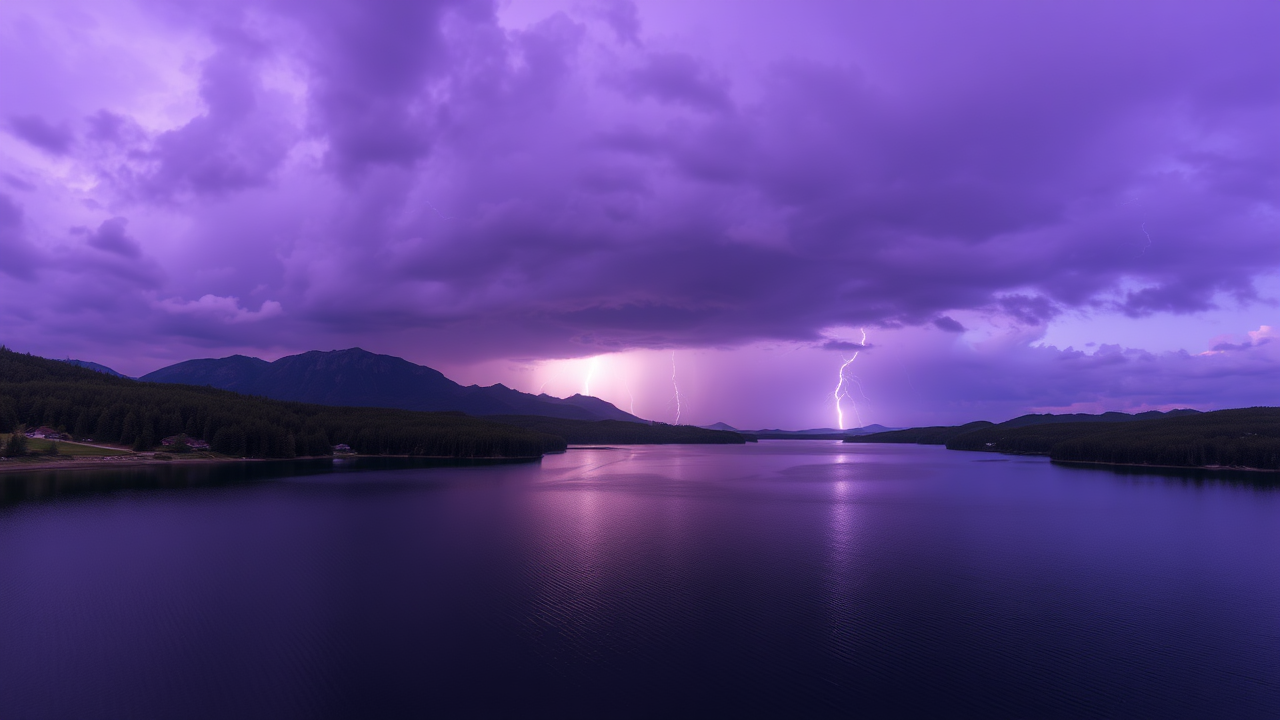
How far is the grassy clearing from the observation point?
3728 inches

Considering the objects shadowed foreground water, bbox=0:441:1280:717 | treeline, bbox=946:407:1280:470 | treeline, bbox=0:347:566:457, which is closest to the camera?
shadowed foreground water, bbox=0:441:1280:717

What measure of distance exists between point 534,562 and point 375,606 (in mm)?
10938

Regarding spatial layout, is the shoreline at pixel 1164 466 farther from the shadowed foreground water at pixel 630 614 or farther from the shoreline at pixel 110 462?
the shoreline at pixel 110 462

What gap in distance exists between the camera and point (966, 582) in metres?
32.3

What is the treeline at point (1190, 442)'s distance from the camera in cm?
11500

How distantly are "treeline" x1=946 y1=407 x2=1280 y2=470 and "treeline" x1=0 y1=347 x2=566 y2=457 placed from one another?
136 m

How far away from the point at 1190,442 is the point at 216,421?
200 metres

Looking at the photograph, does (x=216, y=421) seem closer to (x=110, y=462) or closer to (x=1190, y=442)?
(x=110, y=462)

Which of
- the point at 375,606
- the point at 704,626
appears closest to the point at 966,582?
the point at 704,626

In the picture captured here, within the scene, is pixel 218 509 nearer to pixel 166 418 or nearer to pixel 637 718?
pixel 637 718

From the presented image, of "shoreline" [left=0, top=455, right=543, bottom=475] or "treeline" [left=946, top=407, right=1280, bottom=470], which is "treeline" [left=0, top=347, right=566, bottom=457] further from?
"treeline" [left=946, top=407, right=1280, bottom=470]

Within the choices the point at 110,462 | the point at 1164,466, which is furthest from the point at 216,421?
the point at 1164,466

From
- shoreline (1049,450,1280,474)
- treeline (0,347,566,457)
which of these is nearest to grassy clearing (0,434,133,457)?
treeline (0,347,566,457)

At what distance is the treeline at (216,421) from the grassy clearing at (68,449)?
6.89 m
